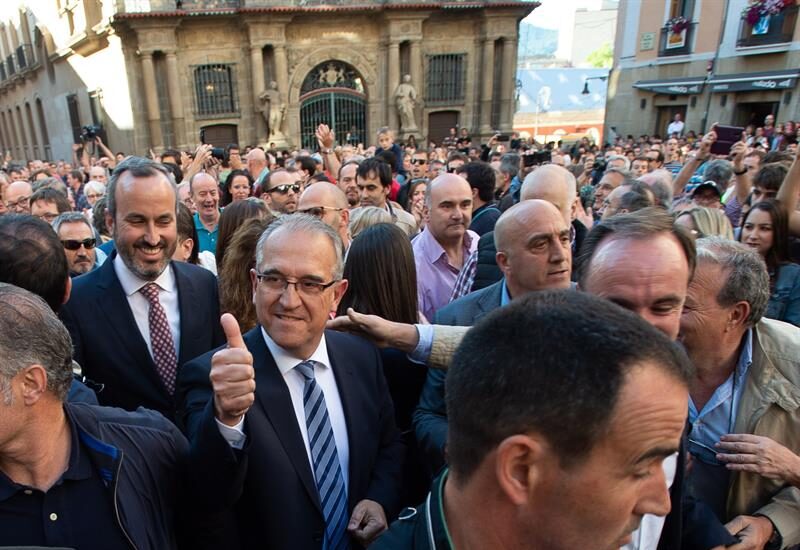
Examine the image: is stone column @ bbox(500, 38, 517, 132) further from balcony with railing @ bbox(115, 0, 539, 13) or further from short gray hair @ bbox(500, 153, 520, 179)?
short gray hair @ bbox(500, 153, 520, 179)

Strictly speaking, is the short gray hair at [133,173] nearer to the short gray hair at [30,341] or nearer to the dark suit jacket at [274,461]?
the dark suit jacket at [274,461]

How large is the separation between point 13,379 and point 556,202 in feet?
10.4

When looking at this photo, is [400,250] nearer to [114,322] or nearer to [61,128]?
[114,322]

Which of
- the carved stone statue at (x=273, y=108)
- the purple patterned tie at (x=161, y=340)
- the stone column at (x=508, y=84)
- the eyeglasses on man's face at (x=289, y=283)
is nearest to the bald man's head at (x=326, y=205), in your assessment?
the purple patterned tie at (x=161, y=340)

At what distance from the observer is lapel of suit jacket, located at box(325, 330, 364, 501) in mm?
1907

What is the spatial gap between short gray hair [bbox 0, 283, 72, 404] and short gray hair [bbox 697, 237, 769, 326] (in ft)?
7.55

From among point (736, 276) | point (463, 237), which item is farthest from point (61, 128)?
point (736, 276)

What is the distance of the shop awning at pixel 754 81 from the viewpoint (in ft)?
55.4

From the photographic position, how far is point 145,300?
8.50ft

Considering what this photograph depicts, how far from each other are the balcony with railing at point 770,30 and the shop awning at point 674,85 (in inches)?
69.7

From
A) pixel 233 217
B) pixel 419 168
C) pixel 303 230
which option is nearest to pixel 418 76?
pixel 419 168

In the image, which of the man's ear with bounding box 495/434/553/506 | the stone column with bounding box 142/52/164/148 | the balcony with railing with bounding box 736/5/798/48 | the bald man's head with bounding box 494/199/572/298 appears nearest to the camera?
the man's ear with bounding box 495/434/553/506

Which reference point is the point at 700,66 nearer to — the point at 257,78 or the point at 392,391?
the point at 257,78

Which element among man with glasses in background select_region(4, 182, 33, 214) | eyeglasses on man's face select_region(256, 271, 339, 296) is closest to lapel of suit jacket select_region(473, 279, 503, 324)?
eyeglasses on man's face select_region(256, 271, 339, 296)
